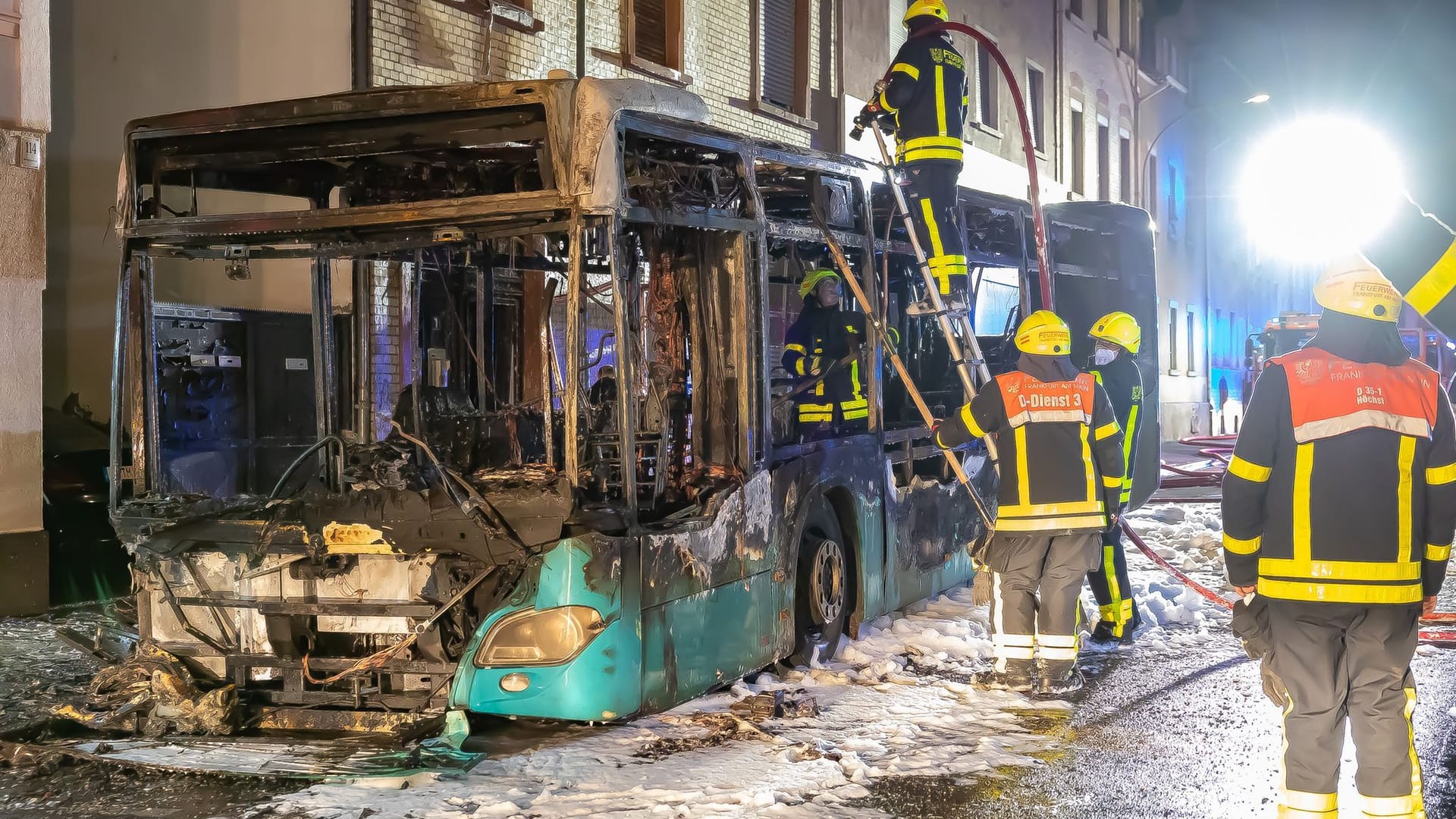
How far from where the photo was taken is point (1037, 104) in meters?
26.2

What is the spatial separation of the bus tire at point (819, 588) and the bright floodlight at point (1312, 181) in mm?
34155

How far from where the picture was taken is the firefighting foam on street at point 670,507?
14.7ft

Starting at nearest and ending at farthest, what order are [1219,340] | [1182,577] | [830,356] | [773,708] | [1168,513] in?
[773,708] < [830,356] < [1182,577] < [1168,513] < [1219,340]

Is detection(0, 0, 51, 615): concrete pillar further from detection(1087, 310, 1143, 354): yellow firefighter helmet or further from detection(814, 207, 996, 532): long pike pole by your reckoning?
detection(1087, 310, 1143, 354): yellow firefighter helmet

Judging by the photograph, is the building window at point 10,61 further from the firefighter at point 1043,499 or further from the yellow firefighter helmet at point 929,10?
the firefighter at point 1043,499

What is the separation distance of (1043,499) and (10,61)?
7.57 meters

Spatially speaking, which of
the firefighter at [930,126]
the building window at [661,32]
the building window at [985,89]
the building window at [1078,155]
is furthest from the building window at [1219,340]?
the firefighter at [930,126]

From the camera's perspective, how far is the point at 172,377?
10.5 meters

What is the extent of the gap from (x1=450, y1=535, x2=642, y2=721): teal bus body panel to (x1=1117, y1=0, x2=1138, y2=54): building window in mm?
28848

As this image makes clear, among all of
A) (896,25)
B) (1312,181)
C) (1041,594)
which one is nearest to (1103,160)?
(896,25)

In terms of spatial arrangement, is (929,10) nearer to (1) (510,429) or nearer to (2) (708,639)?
(1) (510,429)

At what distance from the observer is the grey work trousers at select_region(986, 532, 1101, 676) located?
22.1 feet

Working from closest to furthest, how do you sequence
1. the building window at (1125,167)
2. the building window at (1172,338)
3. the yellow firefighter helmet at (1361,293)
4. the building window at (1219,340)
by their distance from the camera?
1. the yellow firefighter helmet at (1361,293)
2. the building window at (1125,167)
3. the building window at (1172,338)
4. the building window at (1219,340)

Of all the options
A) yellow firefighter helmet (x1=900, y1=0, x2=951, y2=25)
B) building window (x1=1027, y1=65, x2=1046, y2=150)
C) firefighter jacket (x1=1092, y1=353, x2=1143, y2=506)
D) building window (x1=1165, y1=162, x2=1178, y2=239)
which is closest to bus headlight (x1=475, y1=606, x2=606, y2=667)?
firefighter jacket (x1=1092, y1=353, x2=1143, y2=506)
